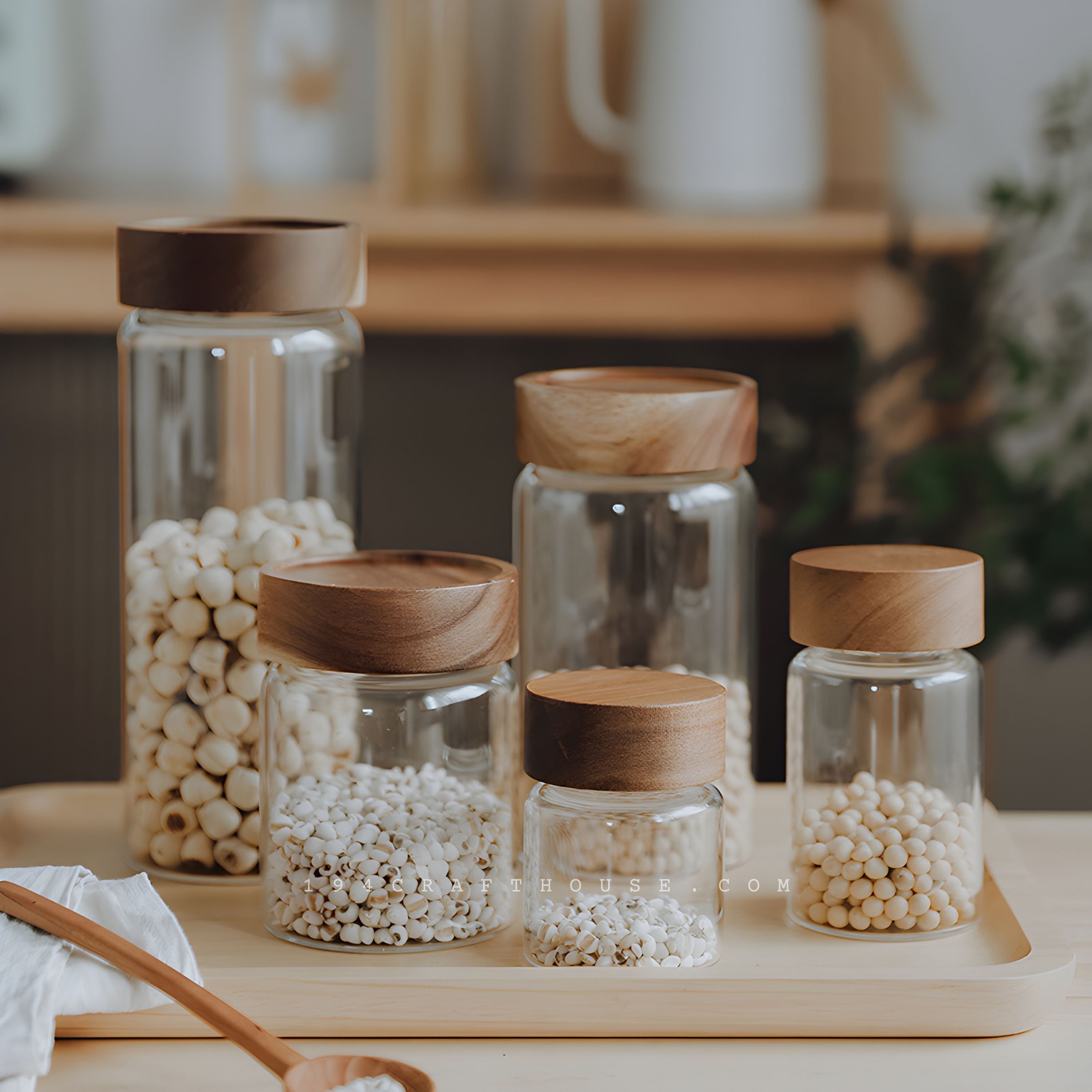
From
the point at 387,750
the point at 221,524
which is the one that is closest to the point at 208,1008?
the point at 387,750

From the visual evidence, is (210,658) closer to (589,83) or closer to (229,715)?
(229,715)

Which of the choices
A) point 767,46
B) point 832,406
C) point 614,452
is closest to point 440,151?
point 767,46

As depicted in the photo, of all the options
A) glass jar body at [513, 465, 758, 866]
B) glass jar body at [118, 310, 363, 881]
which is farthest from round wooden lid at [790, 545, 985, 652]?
glass jar body at [118, 310, 363, 881]

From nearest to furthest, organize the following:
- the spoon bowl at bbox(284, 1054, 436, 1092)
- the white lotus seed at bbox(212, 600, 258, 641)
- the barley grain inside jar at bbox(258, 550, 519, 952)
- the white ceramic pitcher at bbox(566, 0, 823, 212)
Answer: the spoon bowl at bbox(284, 1054, 436, 1092) < the barley grain inside jar at bbox(258, 550, 519, 952) < the white lotus seed at bbox(212, 600, 258, 641) < the white ceramic pitcher at bbox(566, 0, 823, 212)

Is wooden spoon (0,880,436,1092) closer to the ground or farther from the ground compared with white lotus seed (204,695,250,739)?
closer to the ground

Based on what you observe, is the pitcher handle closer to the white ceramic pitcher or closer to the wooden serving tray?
the white ceramic pitcher

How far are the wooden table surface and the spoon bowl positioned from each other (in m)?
0.02

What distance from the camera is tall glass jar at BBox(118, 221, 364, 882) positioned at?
746mm

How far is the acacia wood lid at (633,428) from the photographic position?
0.75 metres

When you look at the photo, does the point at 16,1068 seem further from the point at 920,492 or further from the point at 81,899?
the point at 920,492

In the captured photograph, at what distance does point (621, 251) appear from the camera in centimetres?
129

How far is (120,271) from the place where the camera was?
0.76 meters

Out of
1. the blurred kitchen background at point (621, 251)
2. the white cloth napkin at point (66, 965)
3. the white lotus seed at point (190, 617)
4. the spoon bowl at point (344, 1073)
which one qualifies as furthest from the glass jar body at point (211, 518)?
the blurred kitchen background at point (621, 251)

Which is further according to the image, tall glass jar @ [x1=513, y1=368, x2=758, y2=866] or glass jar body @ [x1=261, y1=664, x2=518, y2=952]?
tall glass jar @ [x1=513, y1=368, x2=758, y2=866]
